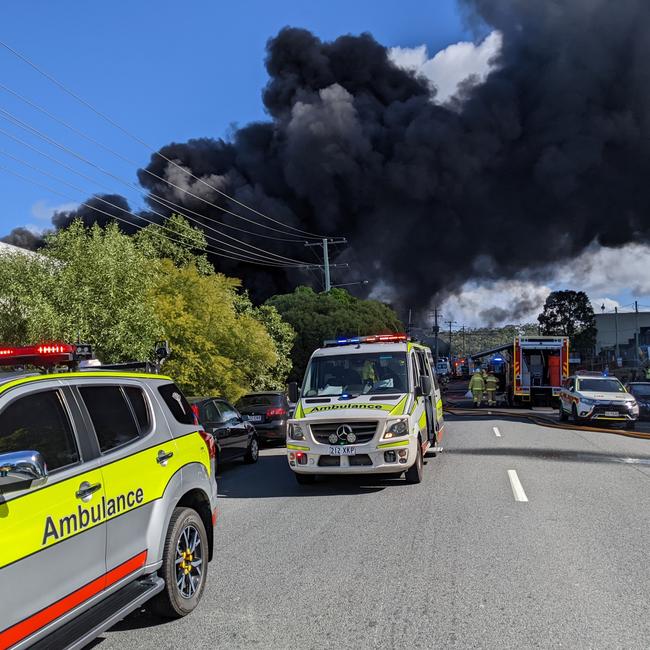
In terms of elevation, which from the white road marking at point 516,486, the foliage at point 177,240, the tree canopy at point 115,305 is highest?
the foliage at point 177,240

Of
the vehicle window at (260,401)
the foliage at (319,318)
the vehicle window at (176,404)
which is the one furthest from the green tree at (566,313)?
the vehicle window at (176,404)

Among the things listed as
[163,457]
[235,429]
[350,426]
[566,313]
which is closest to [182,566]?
[163,457]

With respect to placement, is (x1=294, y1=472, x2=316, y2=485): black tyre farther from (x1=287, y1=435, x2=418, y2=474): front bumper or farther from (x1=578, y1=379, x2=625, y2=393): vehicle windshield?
(x1=578, y1=379, x2=625, y2=393): vehicle windshield

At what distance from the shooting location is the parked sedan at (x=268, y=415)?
1556 cm

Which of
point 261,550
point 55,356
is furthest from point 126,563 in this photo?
point 261,550

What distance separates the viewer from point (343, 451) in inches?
353

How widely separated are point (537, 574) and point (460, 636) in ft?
4.78

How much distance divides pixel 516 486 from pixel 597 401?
448 inches

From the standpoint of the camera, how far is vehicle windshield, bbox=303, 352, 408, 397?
10.2m

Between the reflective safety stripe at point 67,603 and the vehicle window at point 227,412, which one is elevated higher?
the vehicle window at point 227,412

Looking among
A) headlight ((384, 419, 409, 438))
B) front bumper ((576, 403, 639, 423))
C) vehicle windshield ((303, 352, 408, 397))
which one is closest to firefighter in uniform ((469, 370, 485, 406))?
front bumper ((576, 403, 639, 423))

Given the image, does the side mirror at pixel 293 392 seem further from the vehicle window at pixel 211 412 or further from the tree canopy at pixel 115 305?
the tree canopy at pixel 115 305

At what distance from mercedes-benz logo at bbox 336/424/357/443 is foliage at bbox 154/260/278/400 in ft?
31.8

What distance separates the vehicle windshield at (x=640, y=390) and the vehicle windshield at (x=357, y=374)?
16931 millimetres
